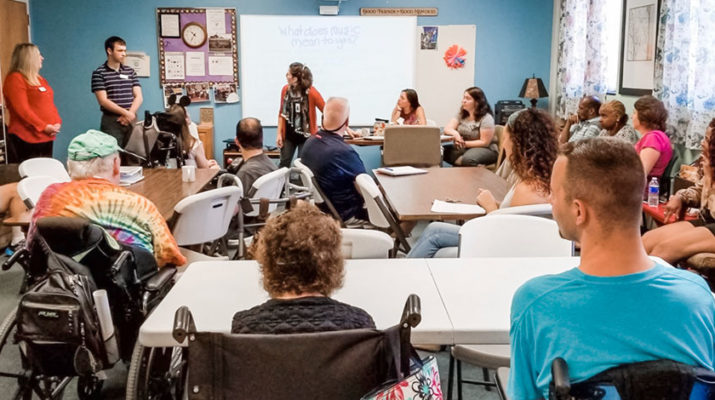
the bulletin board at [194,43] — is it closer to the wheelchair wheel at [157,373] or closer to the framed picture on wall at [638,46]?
the framed picture on wall at [638,46]

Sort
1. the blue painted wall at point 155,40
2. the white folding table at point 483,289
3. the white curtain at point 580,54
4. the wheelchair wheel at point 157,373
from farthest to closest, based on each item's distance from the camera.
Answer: the blue painted wall at point 155,40, the white curtain at point 580,54, the wheelchair wheel at point 157,373, the white folding table at point 483,289

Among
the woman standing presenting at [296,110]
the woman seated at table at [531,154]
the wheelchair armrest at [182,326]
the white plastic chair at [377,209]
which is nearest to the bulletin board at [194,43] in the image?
the woman standing presenting at [296,110]

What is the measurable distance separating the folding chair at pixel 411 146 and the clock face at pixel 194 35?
9.33 feet

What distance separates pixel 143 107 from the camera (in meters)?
7.81

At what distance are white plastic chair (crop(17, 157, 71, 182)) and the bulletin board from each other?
3.58m

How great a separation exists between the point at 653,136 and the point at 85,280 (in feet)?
12.8

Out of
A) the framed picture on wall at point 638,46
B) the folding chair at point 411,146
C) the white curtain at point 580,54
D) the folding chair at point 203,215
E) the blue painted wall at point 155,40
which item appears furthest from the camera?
the blue painted wall at point 155,40

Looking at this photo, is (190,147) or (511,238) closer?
(511,238)

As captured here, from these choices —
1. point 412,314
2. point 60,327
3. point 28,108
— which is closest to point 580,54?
point 28,108

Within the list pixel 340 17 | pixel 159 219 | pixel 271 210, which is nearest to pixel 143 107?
pixel 340 17

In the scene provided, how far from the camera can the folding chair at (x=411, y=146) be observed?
239 inches

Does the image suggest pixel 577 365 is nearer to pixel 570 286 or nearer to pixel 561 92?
pixel 570 286

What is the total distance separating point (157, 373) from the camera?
231 cm

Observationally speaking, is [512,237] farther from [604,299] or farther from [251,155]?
[251,155]
